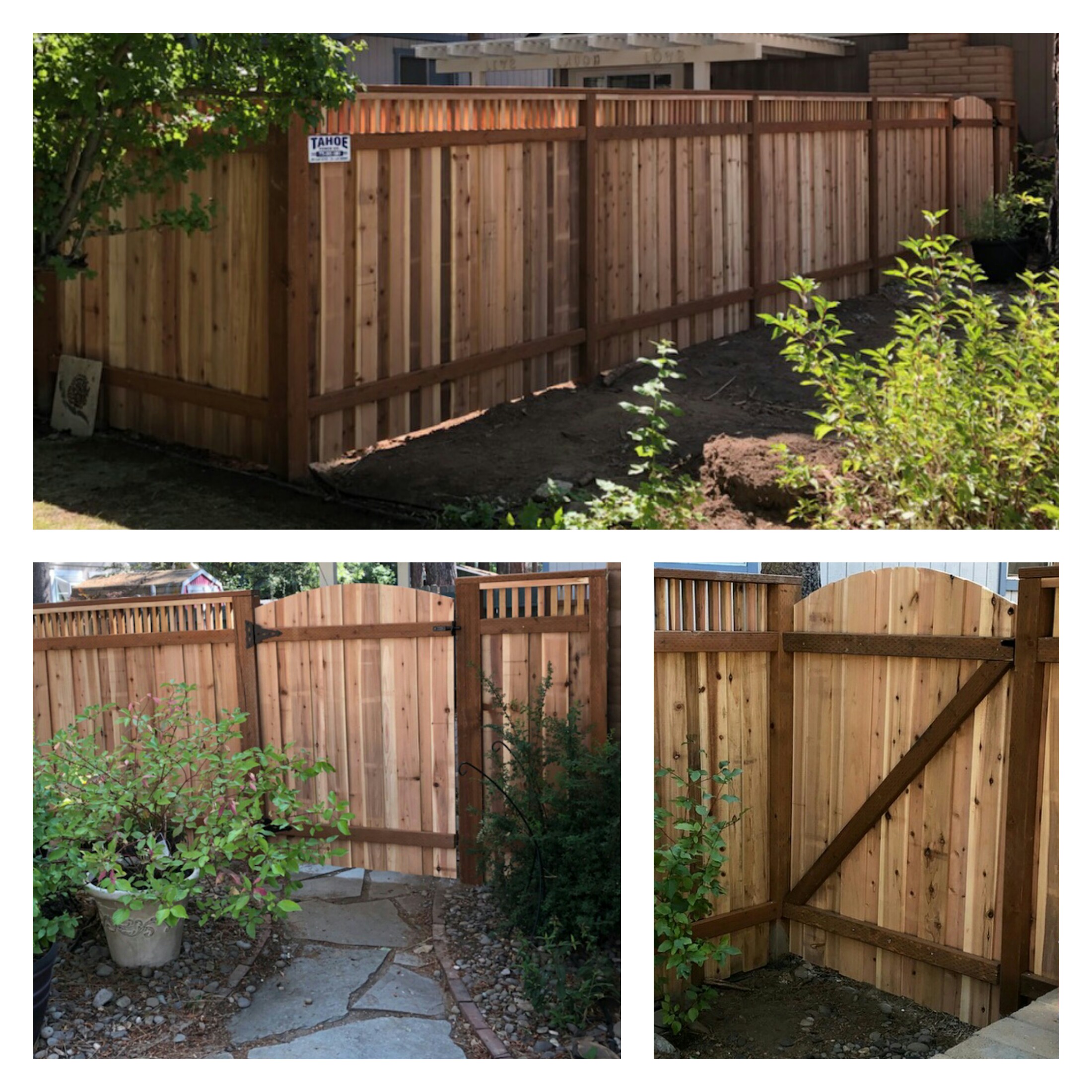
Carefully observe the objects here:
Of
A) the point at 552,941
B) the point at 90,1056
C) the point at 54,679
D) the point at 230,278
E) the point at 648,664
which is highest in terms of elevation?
the point at 230,278

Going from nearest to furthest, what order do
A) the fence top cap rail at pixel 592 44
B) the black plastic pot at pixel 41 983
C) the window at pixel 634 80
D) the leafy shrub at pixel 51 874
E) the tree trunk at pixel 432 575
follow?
the black plastic pot at pixel 41 983 → the leafy shrub at pixel 51 874 → the tree trunk at pixel 432 575 → the fence top cap rail at pixel 592 44 → the window at pixel 634 80

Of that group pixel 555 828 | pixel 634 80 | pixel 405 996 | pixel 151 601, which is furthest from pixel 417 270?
pixel 634 80

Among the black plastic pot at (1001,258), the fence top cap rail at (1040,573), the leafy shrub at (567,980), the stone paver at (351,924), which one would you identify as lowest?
the stone paver at (351,924)

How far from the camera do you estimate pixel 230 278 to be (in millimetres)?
5562

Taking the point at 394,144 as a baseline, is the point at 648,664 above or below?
below

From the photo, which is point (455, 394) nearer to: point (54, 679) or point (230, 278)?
point (230, 278)

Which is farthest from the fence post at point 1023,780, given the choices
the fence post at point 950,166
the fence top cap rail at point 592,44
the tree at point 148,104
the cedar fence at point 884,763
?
the fence top cap rail at point 592,44

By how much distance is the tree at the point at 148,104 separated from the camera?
13.4ft

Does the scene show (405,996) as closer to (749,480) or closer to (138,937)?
(138,937)

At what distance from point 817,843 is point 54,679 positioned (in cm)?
296

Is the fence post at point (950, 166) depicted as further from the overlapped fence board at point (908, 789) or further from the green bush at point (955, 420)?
the overlapped fence board at point (908, 789)

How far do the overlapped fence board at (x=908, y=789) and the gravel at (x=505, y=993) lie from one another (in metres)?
0.97

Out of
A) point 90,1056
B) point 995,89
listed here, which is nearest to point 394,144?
point 90,1056

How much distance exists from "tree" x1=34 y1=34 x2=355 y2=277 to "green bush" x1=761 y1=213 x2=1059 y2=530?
2.03 m
